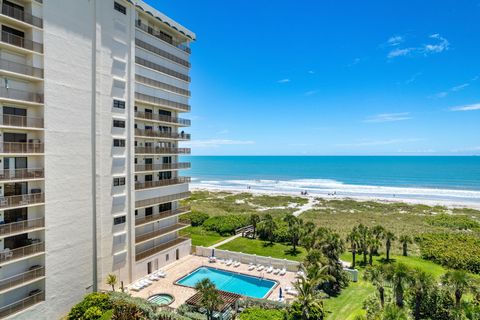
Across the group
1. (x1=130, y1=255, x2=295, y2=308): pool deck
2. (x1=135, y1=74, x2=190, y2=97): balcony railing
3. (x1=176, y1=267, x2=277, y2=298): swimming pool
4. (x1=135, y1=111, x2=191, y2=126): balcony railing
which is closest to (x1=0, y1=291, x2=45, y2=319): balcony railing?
(x1=130, y1=255, x2=295, y2=308): pool deck

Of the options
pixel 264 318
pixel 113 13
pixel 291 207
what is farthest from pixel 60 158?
pixel 291 207

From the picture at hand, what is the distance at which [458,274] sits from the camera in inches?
826

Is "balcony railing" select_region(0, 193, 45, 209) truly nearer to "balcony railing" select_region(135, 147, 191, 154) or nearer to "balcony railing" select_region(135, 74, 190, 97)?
"balcony railing" select_region(135, 147, 191, 154)

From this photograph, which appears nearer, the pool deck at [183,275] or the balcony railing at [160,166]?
the pool deck at [183,275]

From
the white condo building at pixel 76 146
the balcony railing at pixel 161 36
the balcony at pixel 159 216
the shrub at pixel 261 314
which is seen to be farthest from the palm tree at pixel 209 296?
the balcony railing at pixel 161 36

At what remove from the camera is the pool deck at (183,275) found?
25547 millimetres

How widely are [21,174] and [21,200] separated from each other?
166 cm

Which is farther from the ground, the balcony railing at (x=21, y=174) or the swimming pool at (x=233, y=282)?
the balcony railing at (x=21, y=174)

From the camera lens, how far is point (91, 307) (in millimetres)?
21422

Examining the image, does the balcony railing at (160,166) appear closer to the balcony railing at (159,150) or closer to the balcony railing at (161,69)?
the balcony railing at (159,150)

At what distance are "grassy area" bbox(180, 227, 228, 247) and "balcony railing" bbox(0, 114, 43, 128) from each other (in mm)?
26013

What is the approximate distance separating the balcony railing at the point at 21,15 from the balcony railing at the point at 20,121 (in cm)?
604

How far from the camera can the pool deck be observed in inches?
1006

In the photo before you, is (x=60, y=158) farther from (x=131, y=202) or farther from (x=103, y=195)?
(x=131, y=202)
